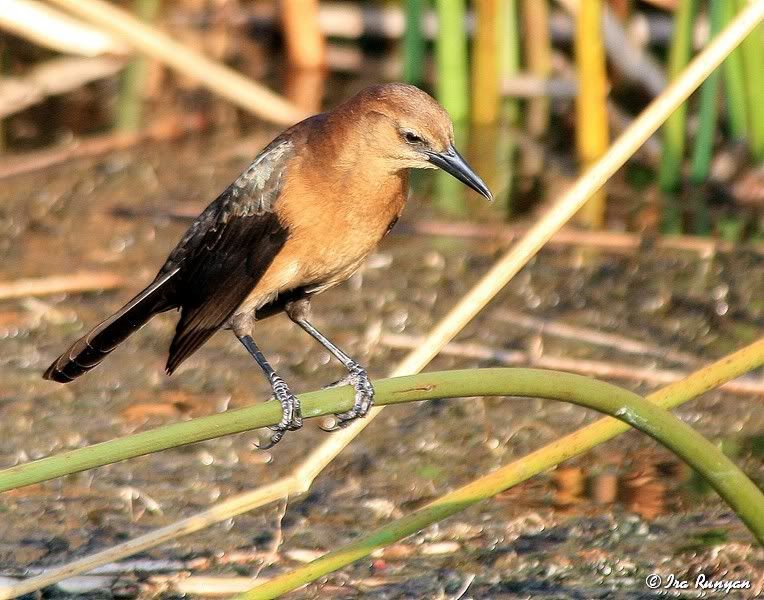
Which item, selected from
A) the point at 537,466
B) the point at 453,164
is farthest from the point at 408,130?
the point at 537,466

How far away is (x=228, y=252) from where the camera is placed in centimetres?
375

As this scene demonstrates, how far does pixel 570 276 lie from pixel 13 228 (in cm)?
276

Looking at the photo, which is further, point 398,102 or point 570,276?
point 570,276

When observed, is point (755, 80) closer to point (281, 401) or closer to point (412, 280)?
point (412, 280)

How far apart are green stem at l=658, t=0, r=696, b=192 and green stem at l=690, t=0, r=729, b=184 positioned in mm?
106

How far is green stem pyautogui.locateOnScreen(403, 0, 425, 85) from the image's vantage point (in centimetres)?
719

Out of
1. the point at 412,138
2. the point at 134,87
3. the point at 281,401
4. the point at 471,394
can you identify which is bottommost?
the point at 281,401

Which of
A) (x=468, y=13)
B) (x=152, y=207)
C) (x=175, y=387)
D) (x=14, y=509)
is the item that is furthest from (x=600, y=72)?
(x=14, y=509)

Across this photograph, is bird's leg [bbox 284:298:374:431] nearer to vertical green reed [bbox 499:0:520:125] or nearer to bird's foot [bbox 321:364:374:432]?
bird's foot [bbox 321:364:374:432]

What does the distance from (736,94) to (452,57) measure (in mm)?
1545

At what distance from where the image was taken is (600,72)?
658 cm

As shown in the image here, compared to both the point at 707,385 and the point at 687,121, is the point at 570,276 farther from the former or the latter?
the point at 707,385

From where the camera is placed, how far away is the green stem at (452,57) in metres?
6.92

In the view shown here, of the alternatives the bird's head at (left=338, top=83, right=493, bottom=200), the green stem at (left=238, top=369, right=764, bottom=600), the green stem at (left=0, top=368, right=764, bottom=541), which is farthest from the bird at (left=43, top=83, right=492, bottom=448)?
the green stem at (left=0, top=368, right=764, bottom=541)
